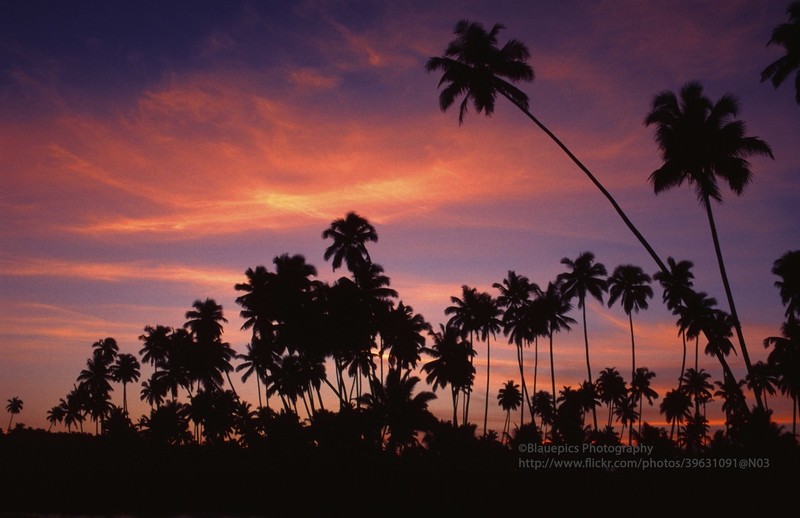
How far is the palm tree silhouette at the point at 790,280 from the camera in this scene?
41875 mm

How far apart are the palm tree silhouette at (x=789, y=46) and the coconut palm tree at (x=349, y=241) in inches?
1515

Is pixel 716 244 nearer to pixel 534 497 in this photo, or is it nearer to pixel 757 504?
pixel 757 504

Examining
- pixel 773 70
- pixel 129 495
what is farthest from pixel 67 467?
pixel 773 70

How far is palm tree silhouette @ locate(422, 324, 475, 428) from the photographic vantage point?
66.9 meters

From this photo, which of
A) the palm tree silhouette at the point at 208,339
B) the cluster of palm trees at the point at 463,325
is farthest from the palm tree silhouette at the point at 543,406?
the palm tree silhouette at the point at 208,339

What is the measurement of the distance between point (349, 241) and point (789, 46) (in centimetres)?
4015

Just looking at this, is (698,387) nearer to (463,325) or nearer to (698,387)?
(698,387)

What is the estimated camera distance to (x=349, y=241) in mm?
56344

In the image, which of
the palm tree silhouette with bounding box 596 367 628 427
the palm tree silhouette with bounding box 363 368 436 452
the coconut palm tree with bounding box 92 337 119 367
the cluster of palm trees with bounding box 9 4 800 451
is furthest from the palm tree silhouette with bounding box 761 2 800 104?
the coconut palm tree with bounding box 92 337 119 367

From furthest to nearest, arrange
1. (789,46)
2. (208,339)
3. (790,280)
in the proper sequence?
1. (208,339)
2. (790,280)
3. (789,46)

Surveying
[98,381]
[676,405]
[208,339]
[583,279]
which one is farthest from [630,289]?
[98,381]

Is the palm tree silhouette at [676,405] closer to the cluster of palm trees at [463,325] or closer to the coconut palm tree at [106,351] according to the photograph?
the cluster of palm trees at [463,325]

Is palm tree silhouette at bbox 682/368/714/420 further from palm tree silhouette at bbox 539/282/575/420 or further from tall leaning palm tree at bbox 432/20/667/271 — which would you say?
tall leaning palm tree at bbox 432/20/667/271

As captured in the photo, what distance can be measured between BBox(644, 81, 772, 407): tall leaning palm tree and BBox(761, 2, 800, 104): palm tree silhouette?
4935 millimetres
